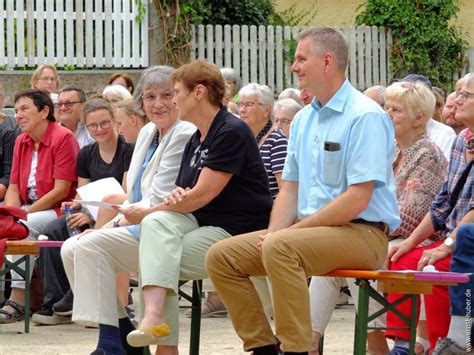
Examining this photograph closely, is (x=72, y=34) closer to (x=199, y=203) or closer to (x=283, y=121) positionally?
(x=283, y=121)

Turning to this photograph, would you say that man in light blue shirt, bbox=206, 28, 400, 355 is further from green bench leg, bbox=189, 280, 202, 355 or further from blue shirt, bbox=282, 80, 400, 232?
green bench leg, bbox=189, 280, 202, 355

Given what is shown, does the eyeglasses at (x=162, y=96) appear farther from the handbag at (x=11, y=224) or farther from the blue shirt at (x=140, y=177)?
the handbag at (x=11, y=224)

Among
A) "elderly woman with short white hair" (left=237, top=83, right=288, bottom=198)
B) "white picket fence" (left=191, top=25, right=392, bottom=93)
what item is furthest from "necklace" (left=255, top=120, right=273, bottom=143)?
"white picket fence" (left=191, top=25, right=392, bottom=93)

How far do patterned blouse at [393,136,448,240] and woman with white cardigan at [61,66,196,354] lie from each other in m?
1.29

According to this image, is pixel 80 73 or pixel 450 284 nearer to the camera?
pixel 450 284

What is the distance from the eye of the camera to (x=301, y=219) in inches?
261

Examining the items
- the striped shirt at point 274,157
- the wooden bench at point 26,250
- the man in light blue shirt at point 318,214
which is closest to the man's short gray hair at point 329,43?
the man in light blue shirt at point 318,214

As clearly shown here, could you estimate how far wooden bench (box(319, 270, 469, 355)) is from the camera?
243 inches

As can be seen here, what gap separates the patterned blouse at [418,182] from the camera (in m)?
7.31

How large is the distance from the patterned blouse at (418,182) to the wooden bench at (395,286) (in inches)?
36.1

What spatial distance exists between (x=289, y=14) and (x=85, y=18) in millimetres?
3823

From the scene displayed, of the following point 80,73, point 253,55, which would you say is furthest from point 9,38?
point 253,55

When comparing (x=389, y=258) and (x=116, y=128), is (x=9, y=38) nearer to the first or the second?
(x=116, y=128)

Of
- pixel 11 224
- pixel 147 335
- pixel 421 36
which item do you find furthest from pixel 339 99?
pixel 421 36
